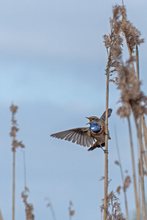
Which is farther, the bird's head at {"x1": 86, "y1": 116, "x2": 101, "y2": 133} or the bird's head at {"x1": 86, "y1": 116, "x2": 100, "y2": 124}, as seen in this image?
the bird's head at {"x1": 86, "y1": 116, "x2": 100, "y2": 124}

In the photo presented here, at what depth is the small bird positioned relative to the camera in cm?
508

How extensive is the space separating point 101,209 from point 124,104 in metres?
2.01

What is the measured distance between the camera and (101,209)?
438 centimetres

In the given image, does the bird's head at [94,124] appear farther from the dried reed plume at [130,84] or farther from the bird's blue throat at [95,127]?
the dried reed plume at [130,84]

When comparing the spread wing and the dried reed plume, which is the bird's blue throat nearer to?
the spread wing

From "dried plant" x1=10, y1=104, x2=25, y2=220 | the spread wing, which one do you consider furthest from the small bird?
"dried plant" x1=10, y1=104, x2=25, y2=220

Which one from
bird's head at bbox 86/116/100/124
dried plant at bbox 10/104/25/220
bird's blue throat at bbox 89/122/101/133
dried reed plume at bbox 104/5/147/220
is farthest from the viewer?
bird's head at bbox 86/116/100/124

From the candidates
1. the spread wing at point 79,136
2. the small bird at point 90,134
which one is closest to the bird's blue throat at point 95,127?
the small bird at point 90,134

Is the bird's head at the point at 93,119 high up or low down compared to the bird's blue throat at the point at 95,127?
up

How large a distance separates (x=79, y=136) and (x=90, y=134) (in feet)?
0.42

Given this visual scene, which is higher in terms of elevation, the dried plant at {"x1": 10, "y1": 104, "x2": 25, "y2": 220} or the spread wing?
the spread wing

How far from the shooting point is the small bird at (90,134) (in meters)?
5.08

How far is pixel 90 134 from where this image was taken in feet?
17.7

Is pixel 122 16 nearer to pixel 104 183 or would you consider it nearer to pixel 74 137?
pixel 104 183
